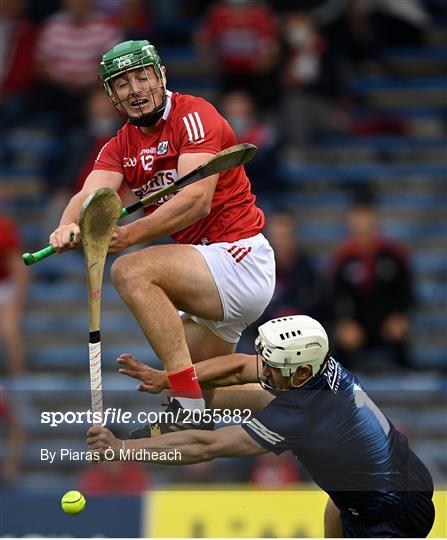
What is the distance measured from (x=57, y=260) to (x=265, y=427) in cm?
551

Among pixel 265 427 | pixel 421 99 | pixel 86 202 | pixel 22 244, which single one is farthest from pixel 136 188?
pixel 421 99

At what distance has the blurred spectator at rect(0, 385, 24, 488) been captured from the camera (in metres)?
10.6

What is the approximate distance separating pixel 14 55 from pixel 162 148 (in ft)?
19.8

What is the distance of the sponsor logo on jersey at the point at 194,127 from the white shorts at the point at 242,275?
1.67 feet

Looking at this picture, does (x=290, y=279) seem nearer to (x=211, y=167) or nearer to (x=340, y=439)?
(x=340, y=439)

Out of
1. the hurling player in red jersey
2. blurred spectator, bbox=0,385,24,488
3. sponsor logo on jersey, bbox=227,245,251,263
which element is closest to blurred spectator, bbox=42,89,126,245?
blurred spectator, bbox=0,385,24,488

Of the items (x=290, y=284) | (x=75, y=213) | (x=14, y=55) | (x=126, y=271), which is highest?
(x=75, y=213)

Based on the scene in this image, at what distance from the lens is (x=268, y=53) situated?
40.7 ft

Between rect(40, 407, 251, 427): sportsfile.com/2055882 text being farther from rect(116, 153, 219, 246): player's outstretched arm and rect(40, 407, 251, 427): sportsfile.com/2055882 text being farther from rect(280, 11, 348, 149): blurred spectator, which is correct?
rect(280, 11, 348, 149): blurred spectator

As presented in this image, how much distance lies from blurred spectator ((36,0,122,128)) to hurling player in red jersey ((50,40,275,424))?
16.9 ft

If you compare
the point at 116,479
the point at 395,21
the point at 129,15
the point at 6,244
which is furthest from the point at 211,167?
the point at 395,21

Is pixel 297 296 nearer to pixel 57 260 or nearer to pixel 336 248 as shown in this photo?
pixel 336 248

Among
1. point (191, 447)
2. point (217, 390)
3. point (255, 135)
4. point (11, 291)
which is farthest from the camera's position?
point (255, 135)

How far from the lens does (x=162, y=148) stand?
24.2 ft
